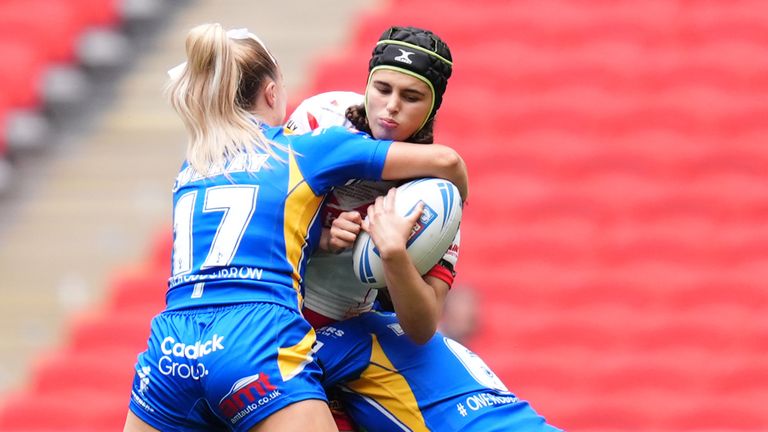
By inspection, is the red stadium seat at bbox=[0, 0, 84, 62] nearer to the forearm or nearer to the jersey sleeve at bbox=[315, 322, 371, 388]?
the jersey sleeve at bbox=[315, 322, 371, 388]

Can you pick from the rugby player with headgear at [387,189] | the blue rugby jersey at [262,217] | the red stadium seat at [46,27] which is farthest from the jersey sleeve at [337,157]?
the red stadium seat at [46,27]

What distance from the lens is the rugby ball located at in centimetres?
354

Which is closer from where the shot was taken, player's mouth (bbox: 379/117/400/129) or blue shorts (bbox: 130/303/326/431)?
blue shorts (bbox: 130/303/326/431)

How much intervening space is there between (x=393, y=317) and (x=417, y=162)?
1.88ft

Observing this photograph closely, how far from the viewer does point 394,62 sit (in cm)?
362

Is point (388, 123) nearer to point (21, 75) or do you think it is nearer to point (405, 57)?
point (405, 57)

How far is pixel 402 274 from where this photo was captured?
3.47 metres

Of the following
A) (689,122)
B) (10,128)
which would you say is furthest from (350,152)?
(10,128)

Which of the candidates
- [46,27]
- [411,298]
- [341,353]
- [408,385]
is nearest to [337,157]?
[411,298]

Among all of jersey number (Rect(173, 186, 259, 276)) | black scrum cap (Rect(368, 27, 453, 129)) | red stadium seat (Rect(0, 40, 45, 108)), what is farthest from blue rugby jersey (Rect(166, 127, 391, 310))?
red stadium seat (Rect(0, 40, 45, 108))

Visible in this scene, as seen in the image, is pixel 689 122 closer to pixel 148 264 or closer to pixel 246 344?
pixel 148 264

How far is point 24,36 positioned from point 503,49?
344 cm

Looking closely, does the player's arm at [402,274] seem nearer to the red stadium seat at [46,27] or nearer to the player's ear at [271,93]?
the player's ear at [271,93]

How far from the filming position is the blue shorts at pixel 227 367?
343 cm
